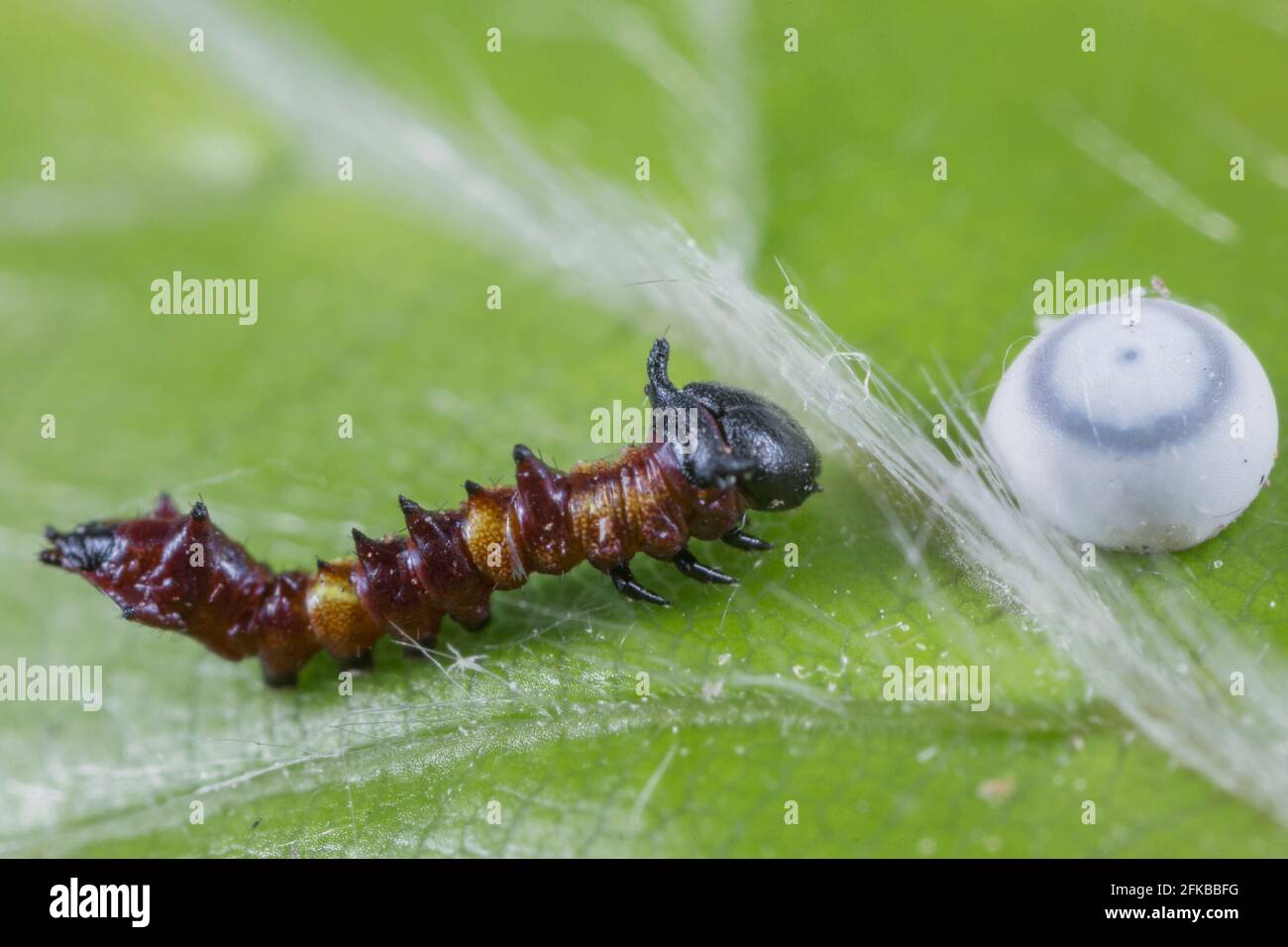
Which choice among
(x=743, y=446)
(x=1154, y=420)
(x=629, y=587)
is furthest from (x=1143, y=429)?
(x=629, y=587)

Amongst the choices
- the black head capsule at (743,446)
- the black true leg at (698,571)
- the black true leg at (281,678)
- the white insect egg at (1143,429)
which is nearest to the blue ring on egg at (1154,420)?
the white insect egg at (1143,429)

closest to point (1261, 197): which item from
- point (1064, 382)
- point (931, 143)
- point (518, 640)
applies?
point (931, 143)

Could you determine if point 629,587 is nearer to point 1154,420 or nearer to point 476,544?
point 476,544

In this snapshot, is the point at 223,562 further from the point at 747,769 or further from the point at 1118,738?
the point at 1118,738

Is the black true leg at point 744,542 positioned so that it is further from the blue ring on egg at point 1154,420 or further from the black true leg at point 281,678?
the black true leg at point 281,678

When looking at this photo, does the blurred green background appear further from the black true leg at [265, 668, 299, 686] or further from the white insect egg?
the white insect egg
